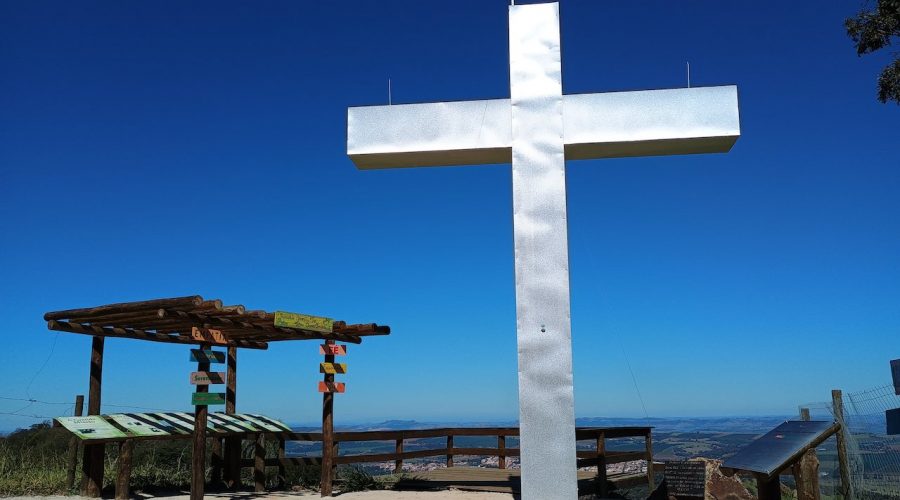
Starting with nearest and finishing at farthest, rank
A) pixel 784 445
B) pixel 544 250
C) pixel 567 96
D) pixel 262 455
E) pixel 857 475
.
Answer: pixel 784 445, pixel 544 250, pixel 567 96, pixel 857 475, pixel 262 455

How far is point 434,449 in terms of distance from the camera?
13664 millimetres

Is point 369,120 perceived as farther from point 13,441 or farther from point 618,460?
point 13,441

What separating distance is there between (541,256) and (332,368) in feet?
18.9

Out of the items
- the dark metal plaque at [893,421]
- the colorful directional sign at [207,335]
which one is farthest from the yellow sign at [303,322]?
the dark metal plaque at [893,421]

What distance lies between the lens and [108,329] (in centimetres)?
1184

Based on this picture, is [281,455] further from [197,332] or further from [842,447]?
[842,447]

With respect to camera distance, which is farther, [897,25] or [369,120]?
[897,25]

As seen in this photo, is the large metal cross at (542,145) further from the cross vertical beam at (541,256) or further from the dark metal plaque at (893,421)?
the dark metal plaque at (893,421)

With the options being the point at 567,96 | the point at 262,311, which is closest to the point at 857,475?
the point at 567,96

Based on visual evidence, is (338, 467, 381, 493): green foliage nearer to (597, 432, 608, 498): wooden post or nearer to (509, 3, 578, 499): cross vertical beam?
(597, 432, 608, 498): wooden post

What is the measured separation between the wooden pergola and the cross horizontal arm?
3.34 meters

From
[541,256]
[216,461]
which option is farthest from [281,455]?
[541,256]

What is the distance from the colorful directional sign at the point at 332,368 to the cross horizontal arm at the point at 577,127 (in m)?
4.69

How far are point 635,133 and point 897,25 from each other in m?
8.52
